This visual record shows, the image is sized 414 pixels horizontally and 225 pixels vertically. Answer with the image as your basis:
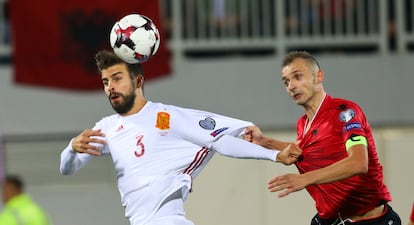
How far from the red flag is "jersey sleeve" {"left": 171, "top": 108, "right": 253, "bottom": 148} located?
22.8 feet

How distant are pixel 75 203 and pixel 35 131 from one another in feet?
3.73

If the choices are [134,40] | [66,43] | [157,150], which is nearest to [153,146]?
[157,150]

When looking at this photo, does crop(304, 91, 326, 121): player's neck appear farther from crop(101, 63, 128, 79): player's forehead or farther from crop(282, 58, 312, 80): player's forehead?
crop(101, 63, 128, 79): player's forehead

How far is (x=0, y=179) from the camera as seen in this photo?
44.0ft

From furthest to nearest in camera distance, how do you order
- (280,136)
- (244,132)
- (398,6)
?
(398,6) < (280,136) < (244,132)

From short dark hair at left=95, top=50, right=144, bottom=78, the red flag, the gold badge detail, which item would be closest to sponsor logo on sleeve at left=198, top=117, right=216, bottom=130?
the gold badge detail

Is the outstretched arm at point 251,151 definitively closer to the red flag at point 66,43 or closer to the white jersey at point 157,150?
the white jersey at point 157,150

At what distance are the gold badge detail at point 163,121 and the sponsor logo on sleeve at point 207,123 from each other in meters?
0.18

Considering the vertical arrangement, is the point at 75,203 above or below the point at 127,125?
below

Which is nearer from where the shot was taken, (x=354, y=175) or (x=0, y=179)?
(x=354, y=175)

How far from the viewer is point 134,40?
7090mm

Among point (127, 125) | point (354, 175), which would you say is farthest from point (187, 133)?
point (354, 175)

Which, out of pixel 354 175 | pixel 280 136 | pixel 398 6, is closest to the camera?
pixel 354 175

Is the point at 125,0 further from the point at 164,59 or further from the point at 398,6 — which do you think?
the point at 398,6
